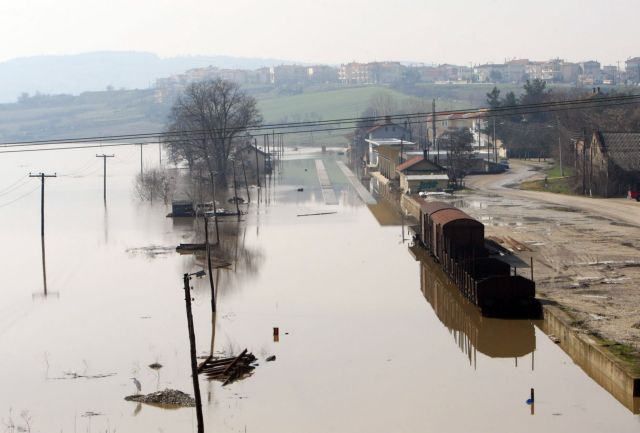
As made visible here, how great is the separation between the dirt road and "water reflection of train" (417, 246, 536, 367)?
6.29 ft

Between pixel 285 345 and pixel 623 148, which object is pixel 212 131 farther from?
pixel 285 345

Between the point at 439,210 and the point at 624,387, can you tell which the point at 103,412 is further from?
the point at 439,210

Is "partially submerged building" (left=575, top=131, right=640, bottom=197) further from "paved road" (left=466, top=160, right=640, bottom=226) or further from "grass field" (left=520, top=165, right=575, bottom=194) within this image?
"grass field" (left=520, top=165, right=575, bottom=194)

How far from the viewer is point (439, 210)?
4959 cm

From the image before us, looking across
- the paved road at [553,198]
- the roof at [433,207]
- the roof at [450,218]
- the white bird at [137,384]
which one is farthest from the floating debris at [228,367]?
the paved road at [553,198]

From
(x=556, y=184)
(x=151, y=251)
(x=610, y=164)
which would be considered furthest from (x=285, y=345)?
(x=556, y=184)

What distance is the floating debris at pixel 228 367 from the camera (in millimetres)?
30375

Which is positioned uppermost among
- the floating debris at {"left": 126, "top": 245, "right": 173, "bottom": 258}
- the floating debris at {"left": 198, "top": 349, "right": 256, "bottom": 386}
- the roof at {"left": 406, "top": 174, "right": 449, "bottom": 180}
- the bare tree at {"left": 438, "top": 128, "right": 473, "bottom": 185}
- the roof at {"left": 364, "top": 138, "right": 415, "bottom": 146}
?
the roof at {"left": 364, "top": 138, "right": 415, "bottom": 146}

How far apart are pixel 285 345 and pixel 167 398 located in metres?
7.03

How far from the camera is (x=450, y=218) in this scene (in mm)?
45250

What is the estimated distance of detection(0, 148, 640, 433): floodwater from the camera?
1063 inches

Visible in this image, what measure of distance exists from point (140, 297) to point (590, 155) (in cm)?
4430

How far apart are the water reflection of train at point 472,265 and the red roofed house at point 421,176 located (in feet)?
107

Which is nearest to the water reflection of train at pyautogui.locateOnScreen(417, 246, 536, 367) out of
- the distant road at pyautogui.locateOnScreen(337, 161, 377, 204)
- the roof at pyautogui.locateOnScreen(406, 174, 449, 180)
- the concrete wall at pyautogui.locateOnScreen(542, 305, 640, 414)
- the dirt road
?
the concrete wall at pyautogui.locateOnScreen(542, 305, 640, 414)
